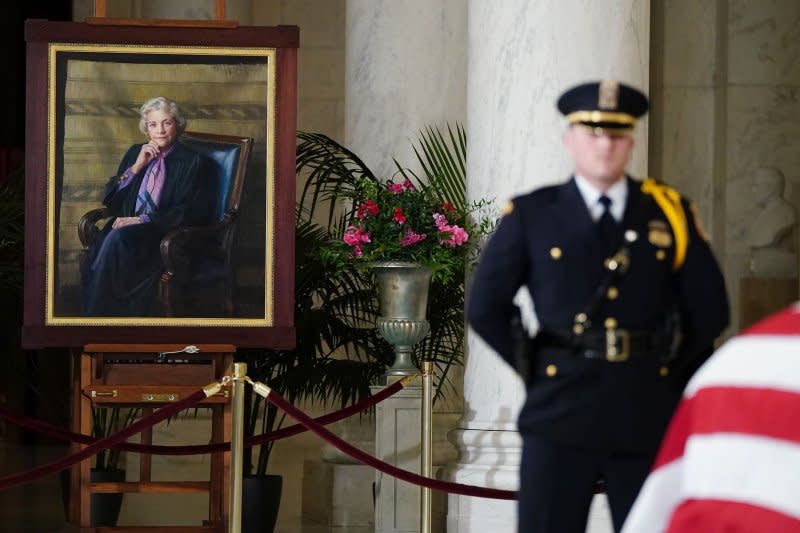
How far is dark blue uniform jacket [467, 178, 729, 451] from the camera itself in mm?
3715

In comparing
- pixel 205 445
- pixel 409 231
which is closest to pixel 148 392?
pixel 205 445

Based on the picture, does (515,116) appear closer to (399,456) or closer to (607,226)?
(399,456)

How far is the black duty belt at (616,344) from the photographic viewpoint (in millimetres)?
3742

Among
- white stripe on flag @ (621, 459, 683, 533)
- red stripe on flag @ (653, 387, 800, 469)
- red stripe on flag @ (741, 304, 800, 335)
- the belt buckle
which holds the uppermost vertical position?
red stripe on flag @ (741, 304, 800, 335)

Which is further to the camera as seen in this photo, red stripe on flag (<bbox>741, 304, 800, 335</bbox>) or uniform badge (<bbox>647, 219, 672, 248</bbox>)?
uniform badge (<bbox>647, 219, 672, 248</bbox>)

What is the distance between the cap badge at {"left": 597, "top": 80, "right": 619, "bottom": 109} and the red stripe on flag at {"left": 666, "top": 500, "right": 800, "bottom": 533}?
125 cm

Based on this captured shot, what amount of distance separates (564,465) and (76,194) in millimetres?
3991

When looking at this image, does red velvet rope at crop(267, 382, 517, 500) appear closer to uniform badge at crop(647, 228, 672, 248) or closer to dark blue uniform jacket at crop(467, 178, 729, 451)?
dark blue uniform jacket at crop(467, 178, 729, 451)

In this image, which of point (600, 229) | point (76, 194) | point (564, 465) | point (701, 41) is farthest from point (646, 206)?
point (701, 41)

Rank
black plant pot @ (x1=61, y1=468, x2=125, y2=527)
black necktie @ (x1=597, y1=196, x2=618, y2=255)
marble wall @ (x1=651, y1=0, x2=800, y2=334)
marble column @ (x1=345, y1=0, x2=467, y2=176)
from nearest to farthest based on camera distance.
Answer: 1. black necktie @ (x1=597, y1=196, x2=618, y2=255)
2. black plant pot @ (x1=61, y1=468, x2=125, y2=527)
3. marble column @ (x1=345, y1=0, x2=467, y2=176)
4. marble wall @ (x1=651, y1=0, x2=800, y2=334)

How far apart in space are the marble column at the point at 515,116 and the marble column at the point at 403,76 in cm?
159

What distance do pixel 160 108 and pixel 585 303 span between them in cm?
383

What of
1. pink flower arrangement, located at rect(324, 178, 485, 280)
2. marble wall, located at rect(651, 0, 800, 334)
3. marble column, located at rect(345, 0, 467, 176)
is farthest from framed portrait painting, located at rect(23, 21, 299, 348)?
marble wall, located at rect(651, 0, 800, 334)

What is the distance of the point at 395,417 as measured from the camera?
728 cm
